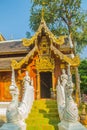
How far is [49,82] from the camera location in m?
17.8

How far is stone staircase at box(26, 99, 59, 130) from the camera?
1041 cm

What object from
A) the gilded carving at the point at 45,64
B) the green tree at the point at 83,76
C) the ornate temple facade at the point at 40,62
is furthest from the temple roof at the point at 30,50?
the green tree at the point at 83,76

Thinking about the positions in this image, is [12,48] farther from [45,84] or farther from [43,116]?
[43,116]

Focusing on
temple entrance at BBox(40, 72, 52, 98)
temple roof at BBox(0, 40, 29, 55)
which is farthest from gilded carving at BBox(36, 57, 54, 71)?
temple roof at BBox(0, 40, 29, 55)

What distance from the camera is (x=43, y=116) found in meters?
11.7

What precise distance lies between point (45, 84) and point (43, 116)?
601cm

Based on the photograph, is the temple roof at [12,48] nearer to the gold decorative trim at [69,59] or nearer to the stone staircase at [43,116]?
the gold decorative trim at [69,59]

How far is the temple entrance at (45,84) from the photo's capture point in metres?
17.5

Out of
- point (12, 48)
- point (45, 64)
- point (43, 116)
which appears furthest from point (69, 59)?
point (12, 48)

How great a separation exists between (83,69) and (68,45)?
37.2 ft

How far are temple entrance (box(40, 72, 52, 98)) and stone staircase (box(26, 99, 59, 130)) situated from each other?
360 cm

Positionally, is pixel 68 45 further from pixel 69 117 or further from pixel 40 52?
pixel 69 117

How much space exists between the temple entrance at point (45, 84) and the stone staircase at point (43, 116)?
360 centimetres

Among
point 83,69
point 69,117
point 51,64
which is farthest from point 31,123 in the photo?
point 83,69
